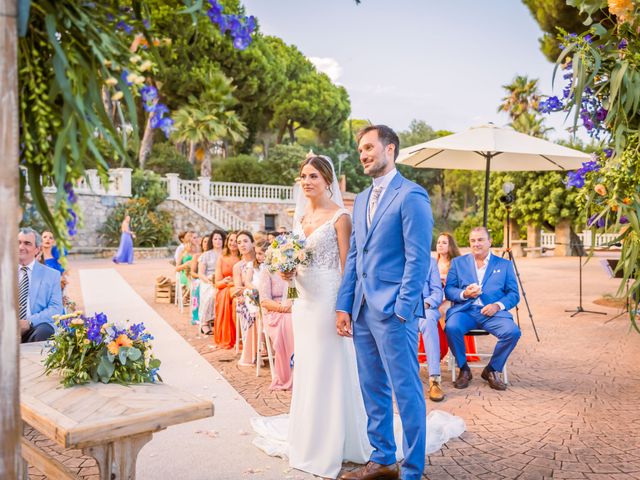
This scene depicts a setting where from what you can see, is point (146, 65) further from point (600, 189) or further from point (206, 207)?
point (206, 207)

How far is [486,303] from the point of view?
6.03m

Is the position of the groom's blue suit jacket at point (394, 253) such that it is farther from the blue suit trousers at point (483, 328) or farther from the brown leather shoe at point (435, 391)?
the blue suit trousers at point (483, 328)

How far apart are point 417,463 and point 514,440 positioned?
1.23 meters

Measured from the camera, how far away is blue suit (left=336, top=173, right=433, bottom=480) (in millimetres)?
3418

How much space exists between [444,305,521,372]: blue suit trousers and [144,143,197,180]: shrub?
27110 mm

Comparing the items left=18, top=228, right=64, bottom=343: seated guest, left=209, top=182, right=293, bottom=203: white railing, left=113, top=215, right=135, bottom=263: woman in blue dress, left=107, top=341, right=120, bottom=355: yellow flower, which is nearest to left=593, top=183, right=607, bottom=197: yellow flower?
left=107, top=341, right=120, bottom=355: yellow flower

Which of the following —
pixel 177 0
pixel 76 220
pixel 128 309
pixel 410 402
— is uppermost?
pixel 177 0

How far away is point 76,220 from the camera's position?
1.78 meters

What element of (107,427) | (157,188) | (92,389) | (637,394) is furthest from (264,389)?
(157,188)

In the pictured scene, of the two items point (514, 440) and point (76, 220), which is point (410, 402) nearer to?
point (514, 440)

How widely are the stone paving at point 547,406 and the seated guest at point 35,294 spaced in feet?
3.94

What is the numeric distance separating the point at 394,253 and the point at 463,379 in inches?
111

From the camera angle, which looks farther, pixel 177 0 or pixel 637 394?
pixel 637 394

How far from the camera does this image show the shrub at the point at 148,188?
2575 cm
